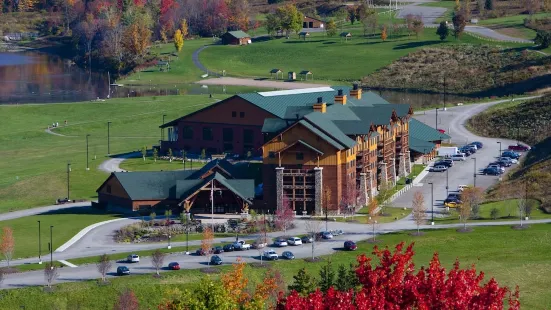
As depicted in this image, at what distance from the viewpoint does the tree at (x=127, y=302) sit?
69.0 meters

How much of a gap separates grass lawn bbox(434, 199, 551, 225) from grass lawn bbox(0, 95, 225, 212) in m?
30.7

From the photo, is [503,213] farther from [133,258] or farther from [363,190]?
[133,258]

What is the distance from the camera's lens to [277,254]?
275ft

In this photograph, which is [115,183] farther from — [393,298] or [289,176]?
[393,298]

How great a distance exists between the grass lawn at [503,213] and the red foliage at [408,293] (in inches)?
1956

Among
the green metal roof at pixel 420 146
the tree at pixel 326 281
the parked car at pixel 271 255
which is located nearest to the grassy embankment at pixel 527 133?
the green metal roof at pixel 420 146

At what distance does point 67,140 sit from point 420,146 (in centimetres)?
4272

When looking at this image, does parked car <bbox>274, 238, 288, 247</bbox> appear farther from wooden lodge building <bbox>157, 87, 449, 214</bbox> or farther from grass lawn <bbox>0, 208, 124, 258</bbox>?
grass lawn <bbox>0, 208, 124, 258</bbox>

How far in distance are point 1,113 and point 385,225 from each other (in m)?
84.1

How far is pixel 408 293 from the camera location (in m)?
43.5

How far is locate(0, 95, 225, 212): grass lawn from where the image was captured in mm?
111625

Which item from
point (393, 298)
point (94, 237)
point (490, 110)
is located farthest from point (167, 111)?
point (393, 298)

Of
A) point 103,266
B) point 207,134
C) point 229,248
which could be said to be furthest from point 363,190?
point 103,266

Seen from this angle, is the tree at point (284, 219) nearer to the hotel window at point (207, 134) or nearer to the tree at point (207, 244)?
the tree at point (207, 244)
